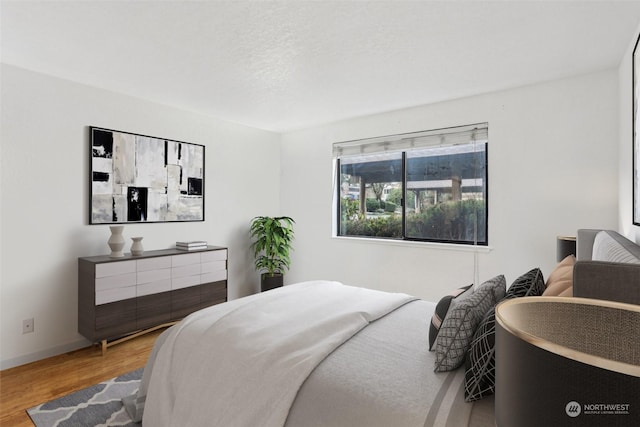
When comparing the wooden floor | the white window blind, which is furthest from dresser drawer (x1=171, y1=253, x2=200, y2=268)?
the white window blind

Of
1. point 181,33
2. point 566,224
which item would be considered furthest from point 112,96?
point 566,224

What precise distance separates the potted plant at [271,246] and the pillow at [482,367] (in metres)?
3.56

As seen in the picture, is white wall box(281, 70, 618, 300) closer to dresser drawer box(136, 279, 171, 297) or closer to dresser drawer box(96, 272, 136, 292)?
dresser drawer box(136, 279, 171, 297)

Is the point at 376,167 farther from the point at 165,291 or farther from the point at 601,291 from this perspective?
the point at 601,291

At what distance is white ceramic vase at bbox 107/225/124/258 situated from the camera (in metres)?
3.31

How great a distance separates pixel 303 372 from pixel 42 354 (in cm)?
293

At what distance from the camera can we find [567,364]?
1.54 ft

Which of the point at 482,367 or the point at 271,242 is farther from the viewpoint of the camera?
the point at 271,242

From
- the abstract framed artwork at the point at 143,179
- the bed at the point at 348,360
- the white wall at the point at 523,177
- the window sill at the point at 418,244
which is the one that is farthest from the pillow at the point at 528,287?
the abstract framed artwork at the point at 143,179

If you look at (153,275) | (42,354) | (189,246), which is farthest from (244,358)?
(42,354)

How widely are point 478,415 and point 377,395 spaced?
34 centimetres

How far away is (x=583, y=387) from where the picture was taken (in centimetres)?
46

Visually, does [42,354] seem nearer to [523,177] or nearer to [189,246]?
[189,246]

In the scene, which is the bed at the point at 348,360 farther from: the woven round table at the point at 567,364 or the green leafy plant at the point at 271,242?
the green leafy plant at the point at 271,242
